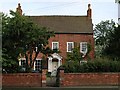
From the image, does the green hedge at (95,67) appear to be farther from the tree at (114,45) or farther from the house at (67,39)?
the house at (67,39)

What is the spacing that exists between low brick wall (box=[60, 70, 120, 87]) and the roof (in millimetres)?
22070

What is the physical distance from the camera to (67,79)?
A: 34344 mm

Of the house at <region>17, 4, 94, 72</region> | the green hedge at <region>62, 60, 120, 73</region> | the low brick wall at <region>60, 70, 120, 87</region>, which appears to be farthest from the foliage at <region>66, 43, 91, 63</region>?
the low brick wall at <region>60, 70, 120, 87</region>

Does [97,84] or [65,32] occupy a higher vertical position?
[65,32]

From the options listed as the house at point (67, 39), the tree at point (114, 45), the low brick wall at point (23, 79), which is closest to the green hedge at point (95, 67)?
the low brick wall at point (23, 79)

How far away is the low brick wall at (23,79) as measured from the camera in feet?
112

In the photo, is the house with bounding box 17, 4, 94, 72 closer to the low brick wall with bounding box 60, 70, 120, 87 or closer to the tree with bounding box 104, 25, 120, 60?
the tree with bounding box 104, 25, 120, 60

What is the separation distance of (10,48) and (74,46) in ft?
72.8

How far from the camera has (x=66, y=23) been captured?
5938 centimetres

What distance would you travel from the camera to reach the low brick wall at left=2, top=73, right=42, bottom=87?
34125 millimetres

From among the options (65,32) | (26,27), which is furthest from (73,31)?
(26,27)

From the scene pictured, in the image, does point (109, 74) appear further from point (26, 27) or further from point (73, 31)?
point (73, 31)

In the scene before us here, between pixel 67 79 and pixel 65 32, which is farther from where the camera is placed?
pixel 65 32

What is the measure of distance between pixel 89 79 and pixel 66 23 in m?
25.7
